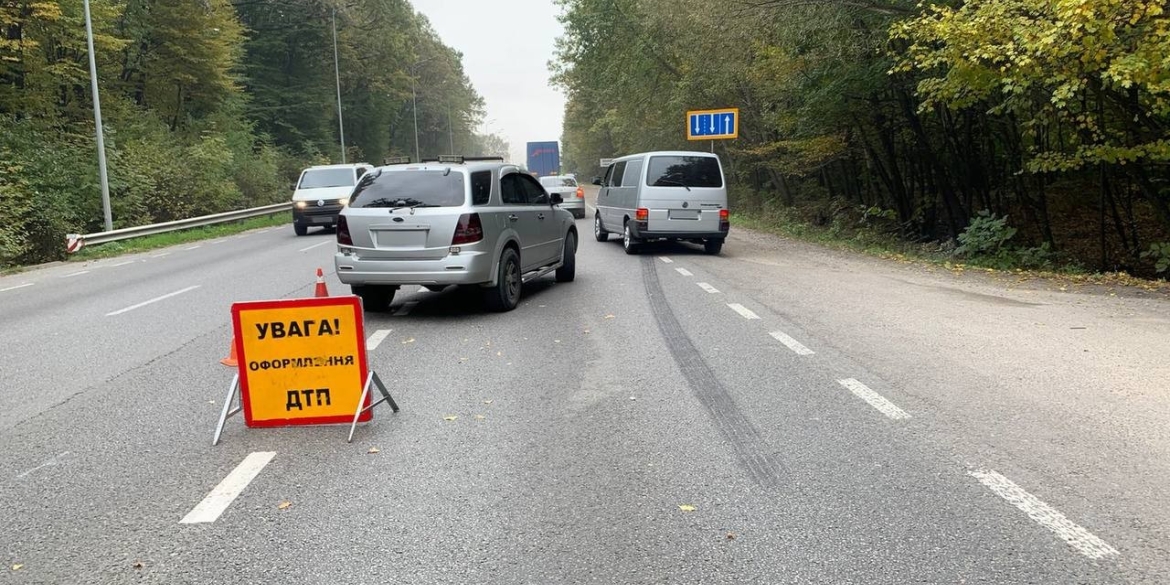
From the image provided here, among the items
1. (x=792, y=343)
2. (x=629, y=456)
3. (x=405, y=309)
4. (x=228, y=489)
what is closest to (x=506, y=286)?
(x=405, y=309)

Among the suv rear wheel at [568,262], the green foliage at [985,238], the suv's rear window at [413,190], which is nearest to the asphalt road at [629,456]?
the suv's rear window at [413,190]

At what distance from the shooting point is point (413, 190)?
378 inches

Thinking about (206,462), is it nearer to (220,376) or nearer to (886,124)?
(220,376)

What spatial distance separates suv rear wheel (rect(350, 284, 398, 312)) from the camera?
10156 millimetres

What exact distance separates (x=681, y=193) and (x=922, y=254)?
5482mm

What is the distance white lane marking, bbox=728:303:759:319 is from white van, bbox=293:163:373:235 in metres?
15.8

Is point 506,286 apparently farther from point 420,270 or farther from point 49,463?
point 49,463

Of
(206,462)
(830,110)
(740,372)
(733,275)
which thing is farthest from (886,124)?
(206,462)

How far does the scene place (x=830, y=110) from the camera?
823 inches

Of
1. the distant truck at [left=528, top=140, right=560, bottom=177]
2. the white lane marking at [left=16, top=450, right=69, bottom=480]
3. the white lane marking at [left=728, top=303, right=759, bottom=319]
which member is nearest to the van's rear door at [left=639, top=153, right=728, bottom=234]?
the white lane marking at [left=728, top=303, right=759, bottom=319]

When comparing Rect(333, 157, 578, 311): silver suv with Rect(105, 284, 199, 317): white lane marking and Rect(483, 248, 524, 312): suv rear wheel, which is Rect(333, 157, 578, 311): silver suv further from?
Rect(105, 284, 199, 317): white lane marking

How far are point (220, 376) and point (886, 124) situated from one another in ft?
66.3

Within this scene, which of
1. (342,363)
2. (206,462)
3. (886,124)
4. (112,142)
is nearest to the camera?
(206,462)

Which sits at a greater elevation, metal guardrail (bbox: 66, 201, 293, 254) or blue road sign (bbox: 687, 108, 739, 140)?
blue road sign (bbox: 687, 108, 739, 140)
